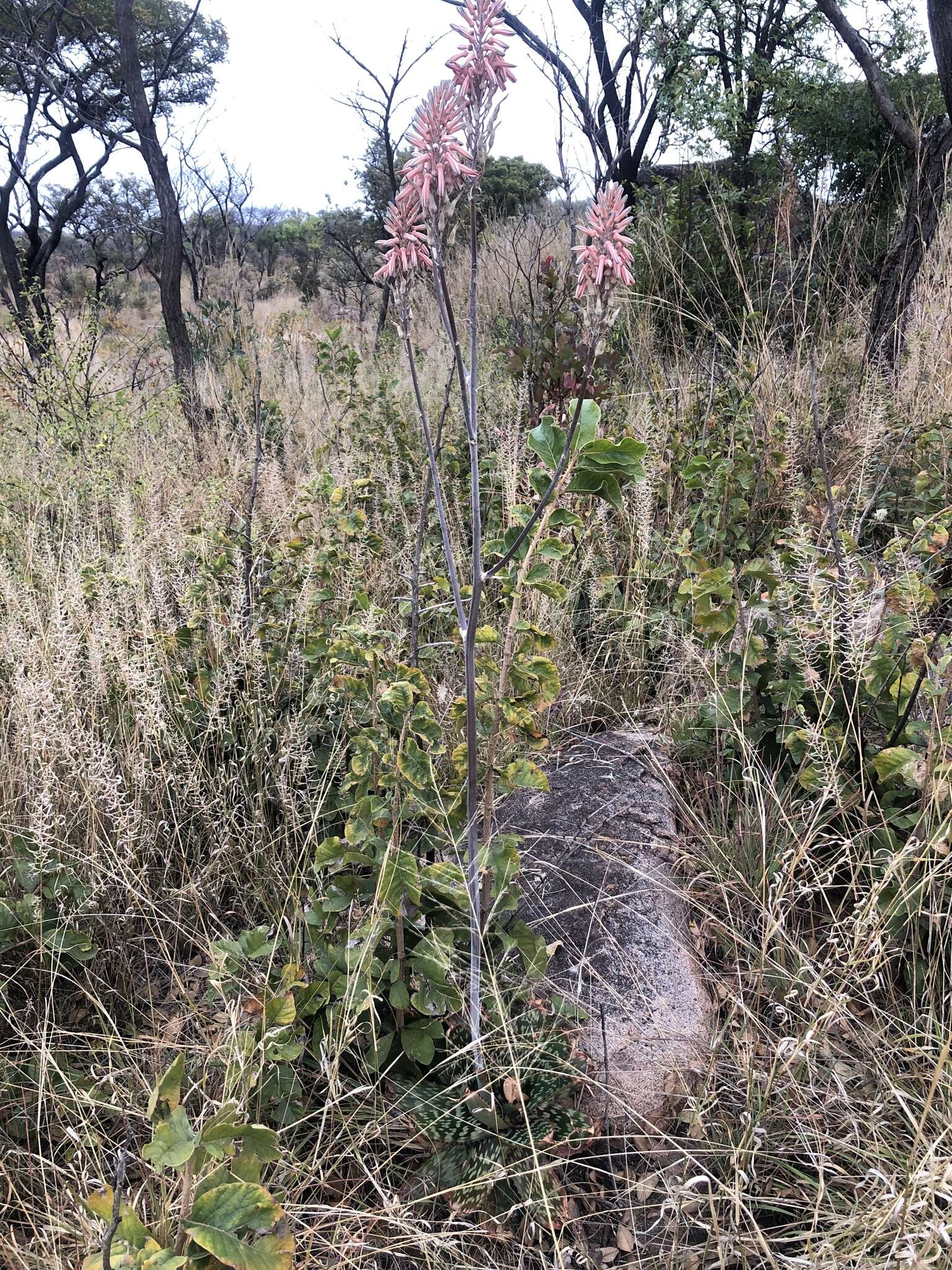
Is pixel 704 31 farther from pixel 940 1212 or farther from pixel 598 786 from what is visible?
pixel 940 1212

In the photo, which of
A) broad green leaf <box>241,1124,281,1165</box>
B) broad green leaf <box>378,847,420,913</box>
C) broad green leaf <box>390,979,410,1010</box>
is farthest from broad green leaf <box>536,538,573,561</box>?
broad green leaf <box>241,1124,281,1165</box>

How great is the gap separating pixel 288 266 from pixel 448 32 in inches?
750

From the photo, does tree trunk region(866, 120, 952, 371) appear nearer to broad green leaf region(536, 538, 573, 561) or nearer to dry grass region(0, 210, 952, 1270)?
dry grass region(0, 210, 952, 1270)

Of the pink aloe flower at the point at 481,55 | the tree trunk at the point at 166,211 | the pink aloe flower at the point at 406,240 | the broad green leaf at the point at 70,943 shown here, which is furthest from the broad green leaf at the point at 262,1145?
the tree trunk at the point at 166,211

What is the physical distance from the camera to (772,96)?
903cm

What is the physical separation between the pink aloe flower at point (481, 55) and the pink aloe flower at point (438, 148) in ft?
0.07

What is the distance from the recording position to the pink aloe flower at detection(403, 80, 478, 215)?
0.93m

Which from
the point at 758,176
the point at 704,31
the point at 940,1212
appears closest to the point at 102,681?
the point at 940,1212

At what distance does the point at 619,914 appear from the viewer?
1.55m

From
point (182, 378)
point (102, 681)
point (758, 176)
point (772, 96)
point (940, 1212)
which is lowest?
point (940, 1212)

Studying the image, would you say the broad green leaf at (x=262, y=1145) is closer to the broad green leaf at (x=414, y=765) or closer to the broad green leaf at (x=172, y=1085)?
the broad green leaf at (x=172, y=1085)

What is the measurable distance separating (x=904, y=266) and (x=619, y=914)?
365 centimetres

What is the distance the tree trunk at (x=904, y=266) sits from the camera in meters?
3.84

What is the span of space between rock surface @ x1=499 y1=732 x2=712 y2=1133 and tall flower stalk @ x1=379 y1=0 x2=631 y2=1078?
0.31 m
